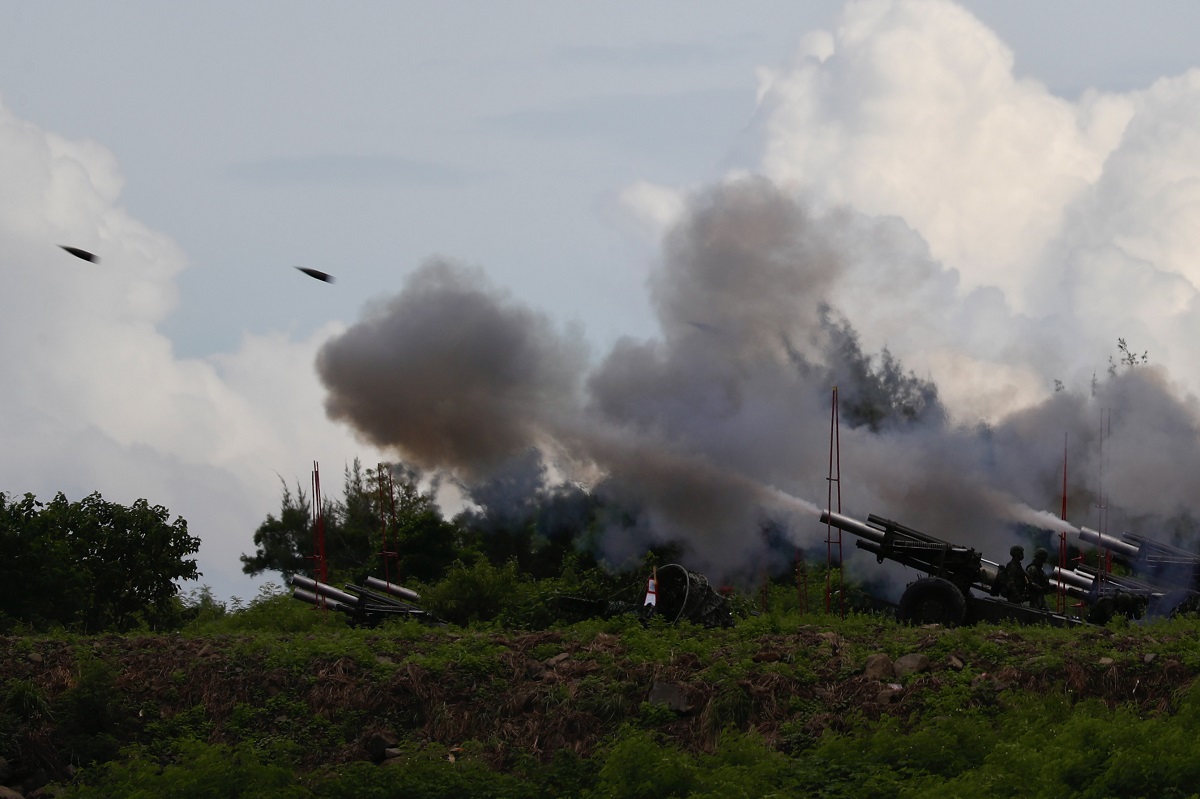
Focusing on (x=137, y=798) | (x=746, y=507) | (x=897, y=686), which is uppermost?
(x=746, y=507)

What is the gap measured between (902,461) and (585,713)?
14821mm

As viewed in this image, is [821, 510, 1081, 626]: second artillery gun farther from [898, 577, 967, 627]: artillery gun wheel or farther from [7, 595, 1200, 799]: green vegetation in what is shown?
[7, 595, 1200, 799]: green vegetation

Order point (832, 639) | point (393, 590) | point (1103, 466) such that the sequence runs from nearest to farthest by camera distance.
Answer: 1. point (832, 639)
2. point (393, 590)
3. point (1103, 466)

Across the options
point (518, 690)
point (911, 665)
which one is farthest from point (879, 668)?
point (518, 690)

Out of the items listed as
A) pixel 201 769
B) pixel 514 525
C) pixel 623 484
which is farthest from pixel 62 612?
pixel 514 525

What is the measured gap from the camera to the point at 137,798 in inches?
691

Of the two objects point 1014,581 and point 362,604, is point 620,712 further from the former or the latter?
point 362,604

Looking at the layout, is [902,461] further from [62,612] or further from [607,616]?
[62,612]

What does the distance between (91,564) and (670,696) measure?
15389 mm

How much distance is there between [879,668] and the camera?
1998 centimetres

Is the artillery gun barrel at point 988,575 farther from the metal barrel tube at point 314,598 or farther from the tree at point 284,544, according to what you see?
the tree at point 284,544

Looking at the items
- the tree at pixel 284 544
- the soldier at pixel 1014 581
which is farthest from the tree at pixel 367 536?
the soldier at pixel 1014 581

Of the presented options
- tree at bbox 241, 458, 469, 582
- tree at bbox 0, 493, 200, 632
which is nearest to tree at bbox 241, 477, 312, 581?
tree at bbox 241, 458, 469, 582

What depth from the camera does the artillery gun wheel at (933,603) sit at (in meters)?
23.8
